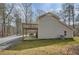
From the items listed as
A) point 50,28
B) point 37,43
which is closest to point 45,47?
point 37,43

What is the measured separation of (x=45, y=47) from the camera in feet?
11.9

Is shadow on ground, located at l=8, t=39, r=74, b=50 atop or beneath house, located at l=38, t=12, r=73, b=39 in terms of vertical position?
beneath

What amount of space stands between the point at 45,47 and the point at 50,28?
26cm

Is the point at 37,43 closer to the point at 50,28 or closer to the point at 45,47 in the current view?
the point at 45,47

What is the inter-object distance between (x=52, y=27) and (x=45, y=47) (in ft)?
0.91

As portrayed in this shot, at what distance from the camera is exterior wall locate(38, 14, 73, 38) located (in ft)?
12.0

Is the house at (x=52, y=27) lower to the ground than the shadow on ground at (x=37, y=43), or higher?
higher

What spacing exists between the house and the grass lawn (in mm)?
77

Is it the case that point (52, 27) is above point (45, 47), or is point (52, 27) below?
above

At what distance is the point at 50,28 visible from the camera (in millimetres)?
3660

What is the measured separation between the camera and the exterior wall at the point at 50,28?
3.65m

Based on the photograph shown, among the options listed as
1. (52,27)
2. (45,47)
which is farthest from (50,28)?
(45,47)

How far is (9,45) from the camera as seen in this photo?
12.0 ft

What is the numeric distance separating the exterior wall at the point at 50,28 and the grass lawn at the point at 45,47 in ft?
0.25
